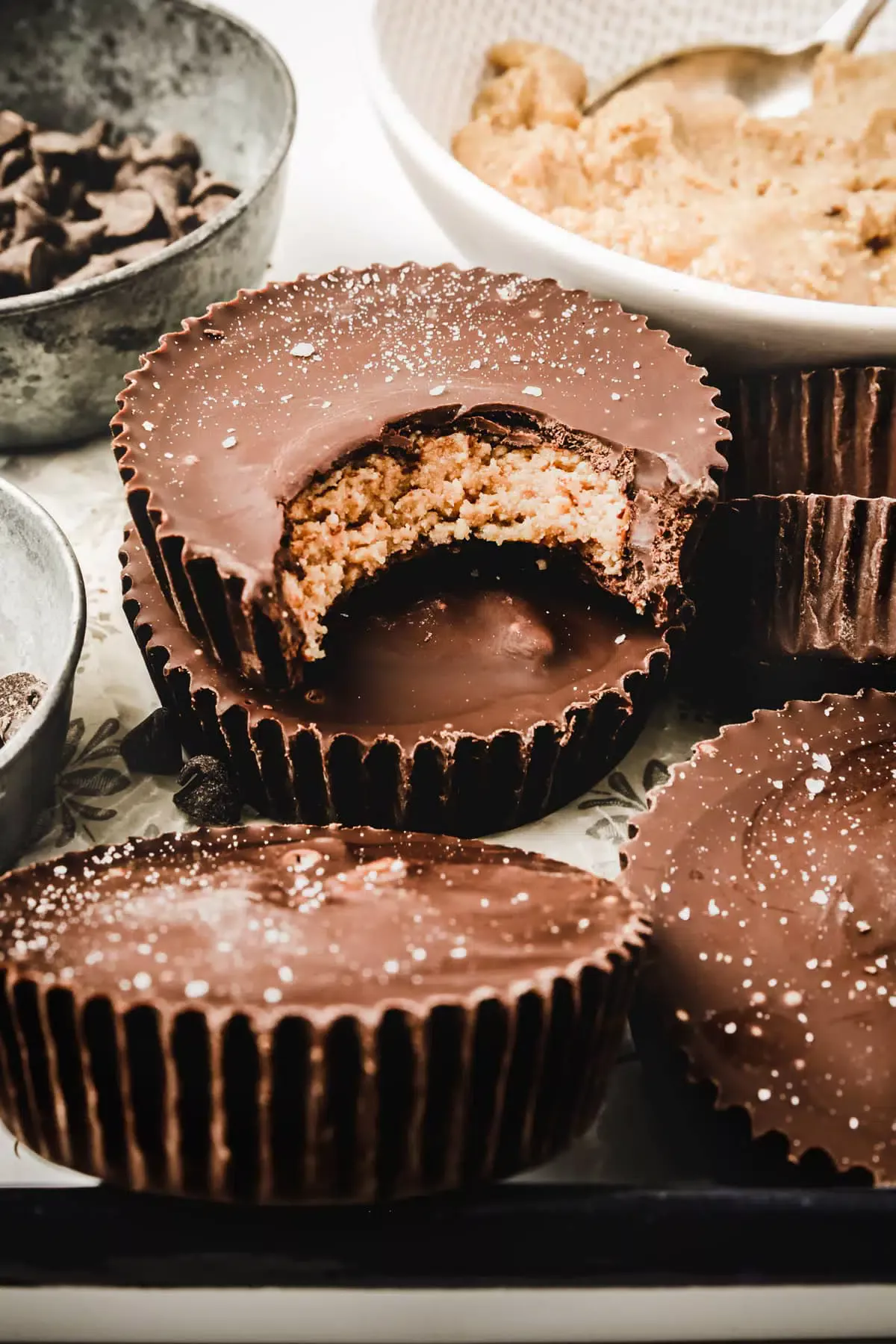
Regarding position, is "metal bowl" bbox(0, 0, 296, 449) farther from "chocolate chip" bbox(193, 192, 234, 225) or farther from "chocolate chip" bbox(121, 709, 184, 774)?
"chocolate chip" bbox(121, 709, 184, 774)

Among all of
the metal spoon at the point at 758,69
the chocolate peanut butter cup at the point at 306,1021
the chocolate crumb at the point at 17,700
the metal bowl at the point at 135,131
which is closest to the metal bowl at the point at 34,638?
the chocolate crumb at the point at 17,700

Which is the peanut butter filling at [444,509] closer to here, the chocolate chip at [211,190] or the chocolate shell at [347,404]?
the chocolate shell at [347,404]

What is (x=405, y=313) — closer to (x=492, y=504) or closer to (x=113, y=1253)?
(x=492, y=504)

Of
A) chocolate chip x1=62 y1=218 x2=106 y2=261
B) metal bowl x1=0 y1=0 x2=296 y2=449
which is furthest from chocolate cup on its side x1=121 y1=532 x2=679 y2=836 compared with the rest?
chocolate chip x1=62 y1=218 x2=106 y2=261

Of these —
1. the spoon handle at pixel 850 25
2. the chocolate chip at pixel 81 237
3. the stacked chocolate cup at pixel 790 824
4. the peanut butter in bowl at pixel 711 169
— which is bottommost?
the stacked chocolate cup at pixel 790 824

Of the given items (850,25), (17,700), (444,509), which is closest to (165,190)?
(444,509)

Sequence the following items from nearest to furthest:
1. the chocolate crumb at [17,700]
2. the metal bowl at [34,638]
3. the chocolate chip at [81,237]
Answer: the metal bowl at [34,638]
the chocolate crumb at [17,700]
the chocolate chip at [81,237]
